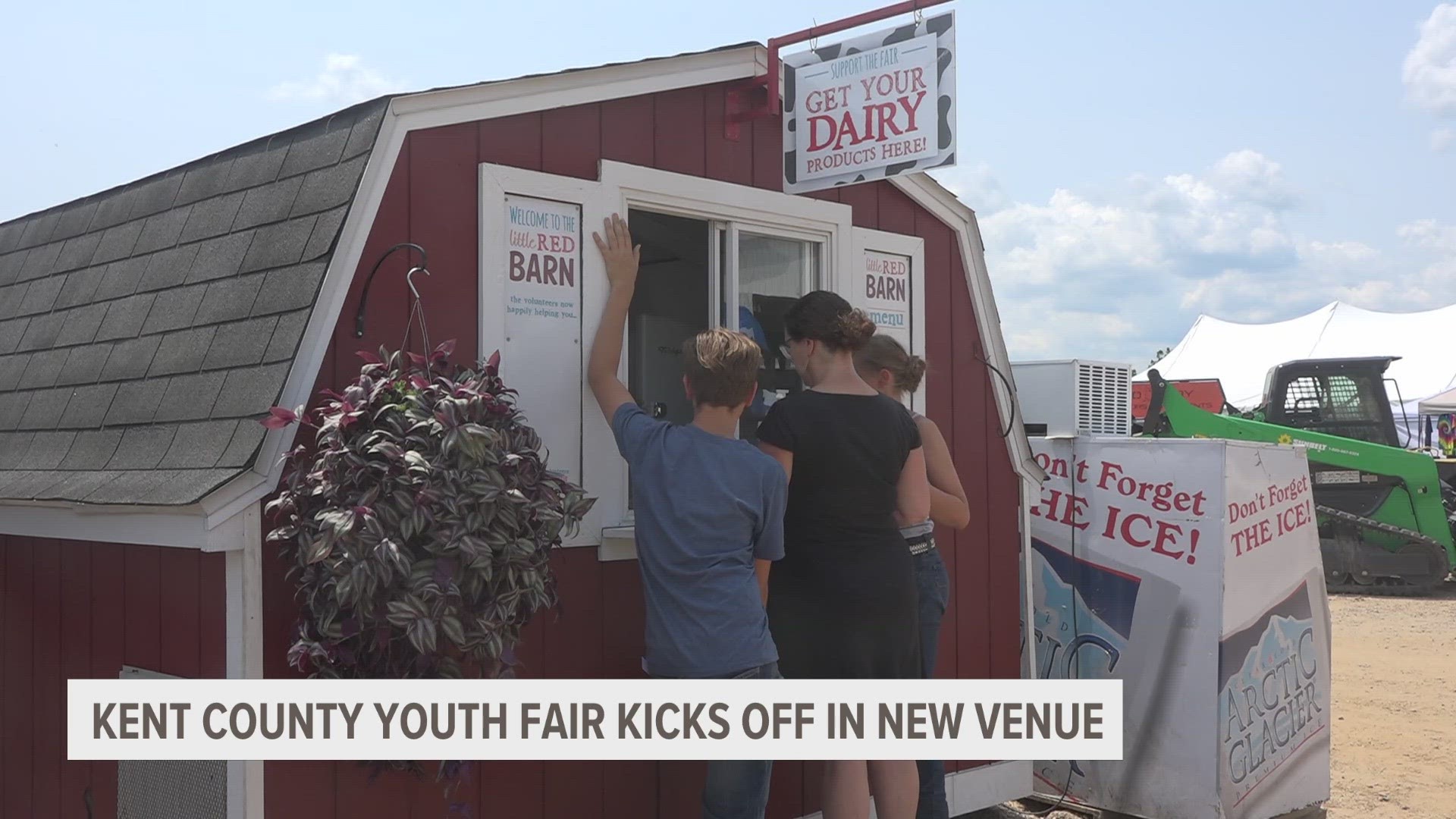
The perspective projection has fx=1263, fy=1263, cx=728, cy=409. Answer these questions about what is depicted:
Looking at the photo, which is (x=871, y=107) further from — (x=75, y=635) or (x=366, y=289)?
(x=75, y=635)

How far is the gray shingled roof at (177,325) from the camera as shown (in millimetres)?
3457

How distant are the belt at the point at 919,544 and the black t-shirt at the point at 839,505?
56cm

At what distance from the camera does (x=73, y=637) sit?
4273 mm

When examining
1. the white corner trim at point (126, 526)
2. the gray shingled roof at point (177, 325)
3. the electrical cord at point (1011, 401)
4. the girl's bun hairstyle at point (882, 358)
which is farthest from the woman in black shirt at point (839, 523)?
the electrical cord at point (1011, 401)

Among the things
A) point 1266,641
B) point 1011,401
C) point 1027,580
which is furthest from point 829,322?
point 1266,641

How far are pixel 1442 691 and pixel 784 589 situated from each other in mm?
7883

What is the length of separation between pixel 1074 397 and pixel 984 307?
31.3 inches

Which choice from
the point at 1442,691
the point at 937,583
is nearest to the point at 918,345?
the point at 937,583

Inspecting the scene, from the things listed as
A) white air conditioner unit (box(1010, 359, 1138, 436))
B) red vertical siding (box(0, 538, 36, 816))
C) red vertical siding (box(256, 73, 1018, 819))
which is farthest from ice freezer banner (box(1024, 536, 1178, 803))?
red vertical siding (box(0, 538, 36, 816))

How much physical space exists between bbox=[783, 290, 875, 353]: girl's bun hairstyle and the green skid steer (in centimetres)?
1009

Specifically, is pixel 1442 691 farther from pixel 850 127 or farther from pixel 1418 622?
pixel 850 127

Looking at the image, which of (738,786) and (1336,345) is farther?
(1336,345)

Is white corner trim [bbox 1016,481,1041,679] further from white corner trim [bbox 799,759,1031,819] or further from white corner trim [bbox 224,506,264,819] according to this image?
white corner trim [bbox 224,506,264,819]

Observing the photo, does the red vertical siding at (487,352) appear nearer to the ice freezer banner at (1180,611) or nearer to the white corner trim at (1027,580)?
the white corner trim at (1027,580)
